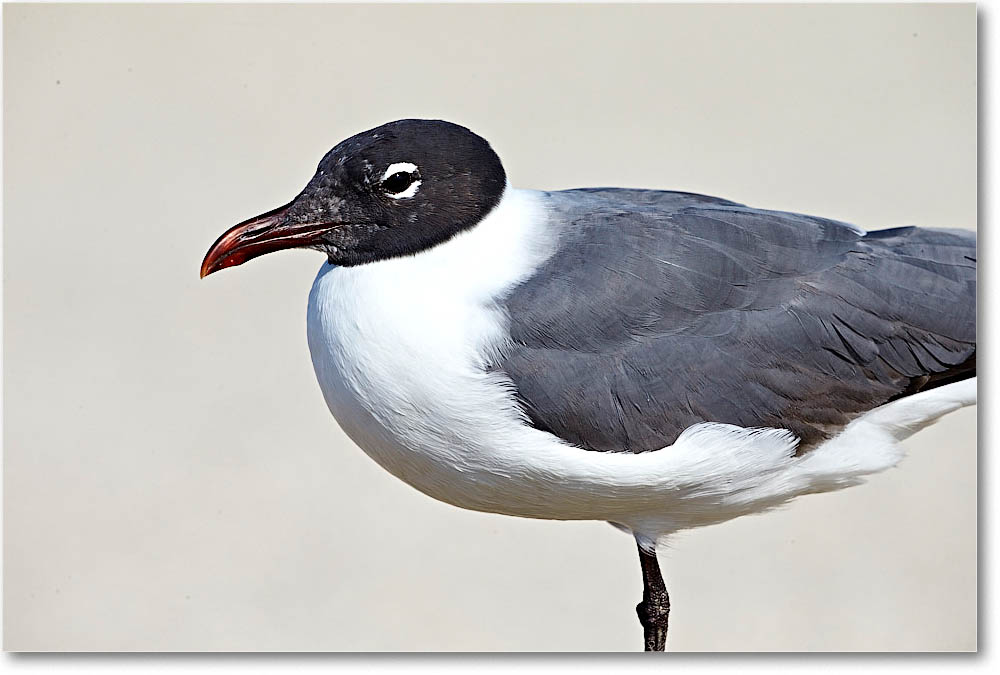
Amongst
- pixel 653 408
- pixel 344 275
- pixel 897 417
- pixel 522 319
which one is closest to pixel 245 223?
pixel 344 275

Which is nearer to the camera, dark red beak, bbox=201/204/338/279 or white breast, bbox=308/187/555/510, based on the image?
white breast, bbox=308/187/555/510

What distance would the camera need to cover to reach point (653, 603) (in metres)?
2.88

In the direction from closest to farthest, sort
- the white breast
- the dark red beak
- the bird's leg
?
1. the white breast
2. the dark red beak
3. the bird's leg

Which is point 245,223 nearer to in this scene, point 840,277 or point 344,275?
point 344,275

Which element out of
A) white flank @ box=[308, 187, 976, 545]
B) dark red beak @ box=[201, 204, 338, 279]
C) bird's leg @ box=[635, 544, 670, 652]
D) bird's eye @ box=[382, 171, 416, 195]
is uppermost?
bird's eye @ box=[382, 171, 416, 195]

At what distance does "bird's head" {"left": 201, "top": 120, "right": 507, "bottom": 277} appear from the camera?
8.13 feet

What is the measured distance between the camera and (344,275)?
2.55m

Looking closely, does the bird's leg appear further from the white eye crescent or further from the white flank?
the white eye crescent

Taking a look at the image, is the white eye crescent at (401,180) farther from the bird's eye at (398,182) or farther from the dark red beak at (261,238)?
the dark red beak at (261,238)

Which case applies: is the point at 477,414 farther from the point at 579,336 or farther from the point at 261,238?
the point at 261,238

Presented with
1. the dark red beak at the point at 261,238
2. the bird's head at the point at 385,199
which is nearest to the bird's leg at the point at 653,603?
the bird's head at the point at 385,199

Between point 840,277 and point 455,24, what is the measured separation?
4.01 ft

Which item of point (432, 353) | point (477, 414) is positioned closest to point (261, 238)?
point (432, 353)

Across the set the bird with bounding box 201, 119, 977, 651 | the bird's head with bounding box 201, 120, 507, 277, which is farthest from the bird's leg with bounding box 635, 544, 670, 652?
the bird's head with bounding box 201, 120, 507, 277
